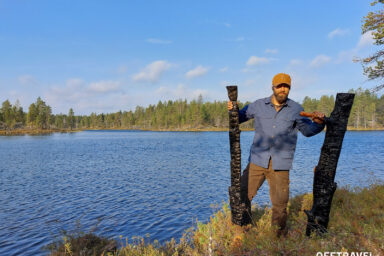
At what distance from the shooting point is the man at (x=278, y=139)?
494 cm

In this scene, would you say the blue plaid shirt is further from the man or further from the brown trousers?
the brown trousers

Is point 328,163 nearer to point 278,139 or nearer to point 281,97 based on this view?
point 278,139

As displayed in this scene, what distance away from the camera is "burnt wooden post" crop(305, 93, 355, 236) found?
4.83 meters

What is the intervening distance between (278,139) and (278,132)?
13 cm

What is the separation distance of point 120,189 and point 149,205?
4.52m

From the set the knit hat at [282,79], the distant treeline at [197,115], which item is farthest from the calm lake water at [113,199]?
the distant treeline at [197,115]

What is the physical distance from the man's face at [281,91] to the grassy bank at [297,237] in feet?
8.29

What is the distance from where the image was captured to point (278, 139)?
198 inches

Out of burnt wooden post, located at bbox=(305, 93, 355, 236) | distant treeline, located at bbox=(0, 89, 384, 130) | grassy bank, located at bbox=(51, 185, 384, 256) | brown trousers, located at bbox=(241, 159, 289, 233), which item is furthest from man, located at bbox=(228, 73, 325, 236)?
distant treeline, located at bbox=(0, 89, 384, 130)

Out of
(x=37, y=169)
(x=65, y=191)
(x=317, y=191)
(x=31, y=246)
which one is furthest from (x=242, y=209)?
(x=37, y=169)

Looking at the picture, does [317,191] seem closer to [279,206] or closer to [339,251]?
[279,206]

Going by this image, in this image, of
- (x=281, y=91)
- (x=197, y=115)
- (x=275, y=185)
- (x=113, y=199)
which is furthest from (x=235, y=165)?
(x=197, y=115)

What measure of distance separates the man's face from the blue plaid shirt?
0.68 feet

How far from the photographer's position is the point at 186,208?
12.7m
